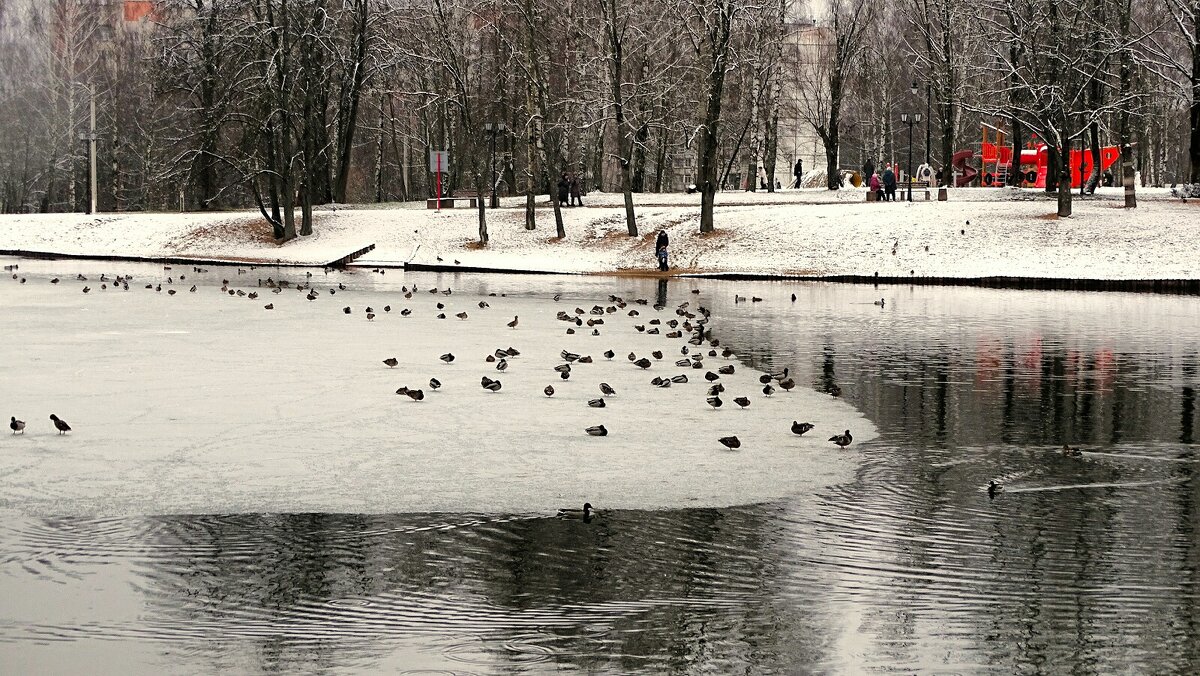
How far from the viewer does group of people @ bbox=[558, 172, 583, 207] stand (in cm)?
5694

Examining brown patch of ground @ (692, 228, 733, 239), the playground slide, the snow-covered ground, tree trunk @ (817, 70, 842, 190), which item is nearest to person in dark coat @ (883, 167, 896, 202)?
the snow-covered ground

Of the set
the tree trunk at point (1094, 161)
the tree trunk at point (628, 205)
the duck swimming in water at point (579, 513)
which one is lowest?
the duck swimming in water at point (579, 513)

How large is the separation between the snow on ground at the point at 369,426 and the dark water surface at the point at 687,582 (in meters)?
0.60

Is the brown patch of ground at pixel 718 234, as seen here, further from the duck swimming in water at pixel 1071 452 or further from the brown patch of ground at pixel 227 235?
the duck swimming in water at pixel 1071 452

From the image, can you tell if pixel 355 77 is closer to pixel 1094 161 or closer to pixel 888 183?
pixel 888 183

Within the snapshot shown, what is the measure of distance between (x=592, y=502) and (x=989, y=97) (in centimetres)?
6149

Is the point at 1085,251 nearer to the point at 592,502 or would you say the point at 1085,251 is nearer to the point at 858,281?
the point at 858,281

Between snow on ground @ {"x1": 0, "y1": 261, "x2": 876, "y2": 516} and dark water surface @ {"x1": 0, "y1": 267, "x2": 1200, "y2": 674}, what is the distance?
0.60 metres

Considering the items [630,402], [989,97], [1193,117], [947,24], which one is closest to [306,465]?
[630,402]

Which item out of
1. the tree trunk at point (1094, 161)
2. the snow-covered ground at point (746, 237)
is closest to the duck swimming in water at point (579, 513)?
the snow-covered ground at point (746, 237)

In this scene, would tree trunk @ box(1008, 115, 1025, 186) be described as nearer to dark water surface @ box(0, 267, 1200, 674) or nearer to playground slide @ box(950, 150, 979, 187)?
playground slide @ box(950, 150, 979, 187)

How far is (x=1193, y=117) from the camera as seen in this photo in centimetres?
4678

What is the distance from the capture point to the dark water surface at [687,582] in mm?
6266

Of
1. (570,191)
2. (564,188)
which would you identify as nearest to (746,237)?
(570,191)
